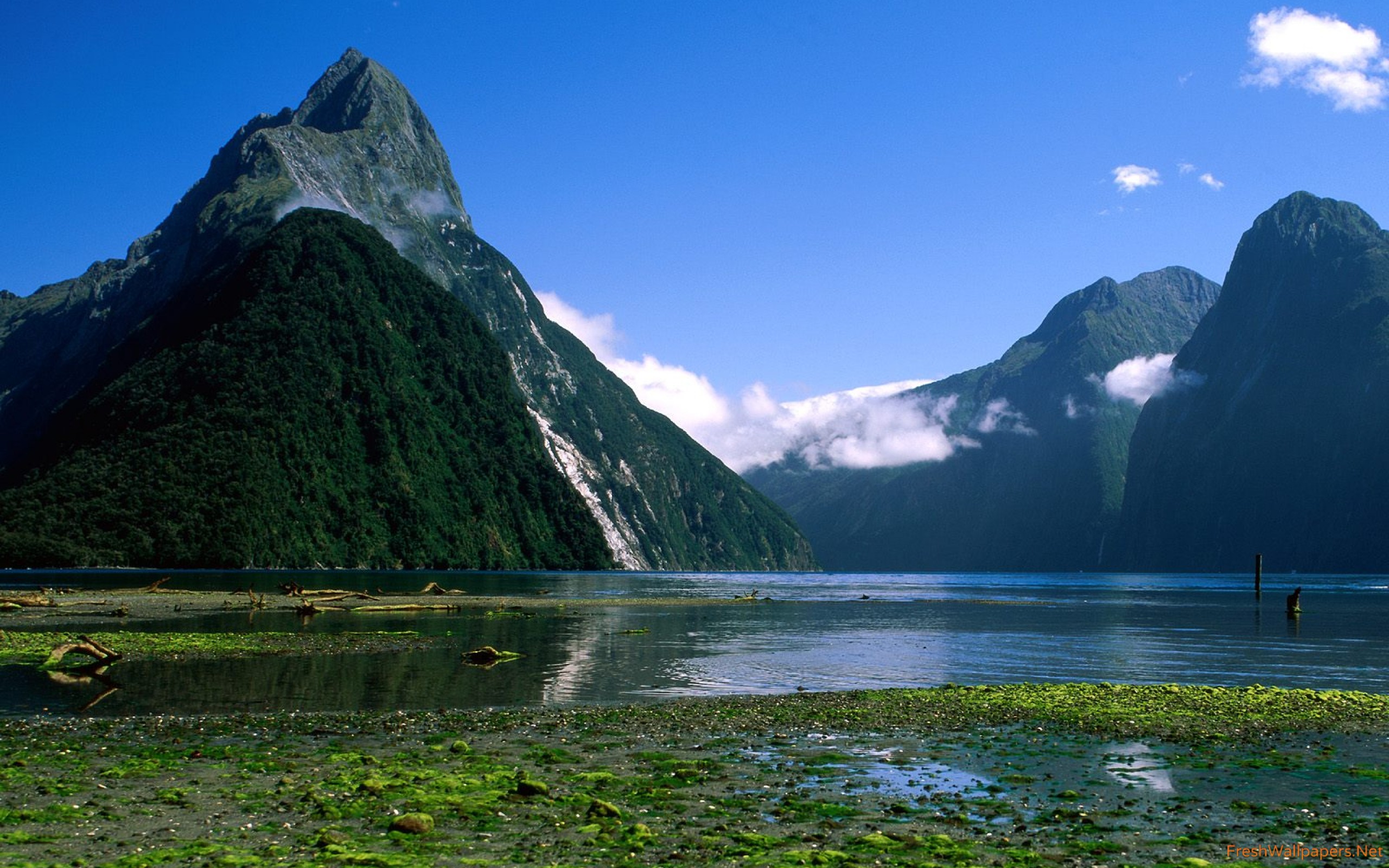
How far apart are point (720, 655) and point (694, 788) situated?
3420 centimetres

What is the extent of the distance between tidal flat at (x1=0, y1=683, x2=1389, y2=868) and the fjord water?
579 cm

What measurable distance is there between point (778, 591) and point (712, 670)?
136029mm

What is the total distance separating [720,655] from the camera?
185 ft

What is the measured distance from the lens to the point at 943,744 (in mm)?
28672

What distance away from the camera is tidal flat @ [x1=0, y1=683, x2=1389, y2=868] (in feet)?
57.7

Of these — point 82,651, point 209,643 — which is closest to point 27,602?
point 209,643

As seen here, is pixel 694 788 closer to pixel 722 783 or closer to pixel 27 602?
pixel 722 783

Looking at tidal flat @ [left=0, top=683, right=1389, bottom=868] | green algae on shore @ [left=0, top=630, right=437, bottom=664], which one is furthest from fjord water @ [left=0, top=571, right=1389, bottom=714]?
tidal flat @ [left=0, top=683, right=1389, bottom=868]

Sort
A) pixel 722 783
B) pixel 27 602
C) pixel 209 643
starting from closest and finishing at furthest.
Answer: pixel 722 783 → pixel 209 643 → pixel 27 602

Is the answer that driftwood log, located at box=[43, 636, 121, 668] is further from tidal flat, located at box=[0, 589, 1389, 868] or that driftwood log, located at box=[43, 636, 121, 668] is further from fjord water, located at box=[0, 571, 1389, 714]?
tidal flat, located at box=[0, 589, 1389, 868]

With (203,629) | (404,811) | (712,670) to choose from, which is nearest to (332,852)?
(404,811)

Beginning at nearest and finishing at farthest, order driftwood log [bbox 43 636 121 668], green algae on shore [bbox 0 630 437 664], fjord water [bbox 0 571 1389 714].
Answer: fjord water [bbox 0 571 1389 714] < driftwood log [bbox 43 636 121 668] < green algae on shore [bbox 0 630 437 664]

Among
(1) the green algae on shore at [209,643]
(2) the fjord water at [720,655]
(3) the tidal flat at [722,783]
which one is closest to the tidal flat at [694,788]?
(3) the tidal flat at [722,783]

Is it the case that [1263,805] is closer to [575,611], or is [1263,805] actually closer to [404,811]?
[404,811]
